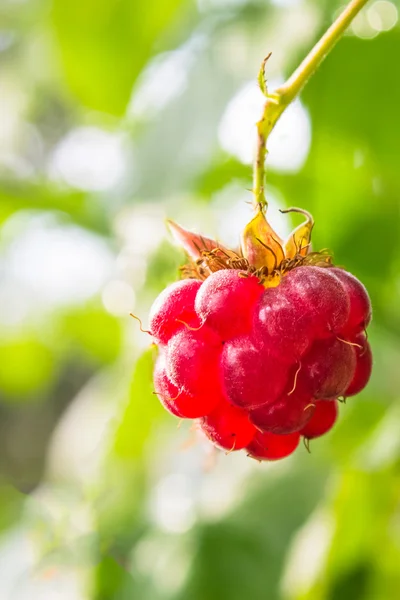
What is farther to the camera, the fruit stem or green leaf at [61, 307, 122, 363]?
green leaf at [61, 307, 122, 363]

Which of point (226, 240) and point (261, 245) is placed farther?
point (226, 240)

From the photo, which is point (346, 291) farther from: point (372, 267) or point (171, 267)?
point (372, 267)

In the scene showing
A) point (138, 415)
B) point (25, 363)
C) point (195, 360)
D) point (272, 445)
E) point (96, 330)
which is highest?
point (195, 360)

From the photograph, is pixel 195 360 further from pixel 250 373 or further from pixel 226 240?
pixel 226 240

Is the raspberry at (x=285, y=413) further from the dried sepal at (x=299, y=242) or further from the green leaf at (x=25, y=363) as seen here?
the green leaf at (x=25, y=363)

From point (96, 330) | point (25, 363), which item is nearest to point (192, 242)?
point (96, 330)

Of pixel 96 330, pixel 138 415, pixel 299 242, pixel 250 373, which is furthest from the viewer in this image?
pixel 96 330

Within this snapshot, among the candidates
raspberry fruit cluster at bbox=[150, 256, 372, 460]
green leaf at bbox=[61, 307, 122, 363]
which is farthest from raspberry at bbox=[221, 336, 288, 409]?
green leaf at bbox=[61, 307, 122, 363]

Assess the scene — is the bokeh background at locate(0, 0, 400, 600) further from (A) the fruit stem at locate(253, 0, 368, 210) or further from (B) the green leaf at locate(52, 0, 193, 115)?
(A) the fruit stem at locate(253, 0, 368, 210)
